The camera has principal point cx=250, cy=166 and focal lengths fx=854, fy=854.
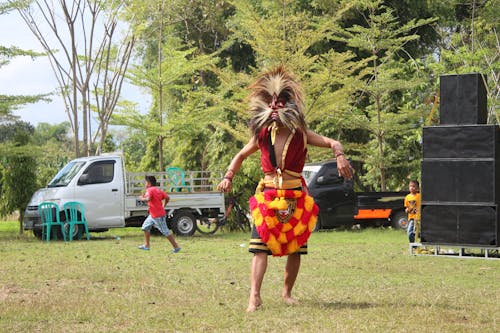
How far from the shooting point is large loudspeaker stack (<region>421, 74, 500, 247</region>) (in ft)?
41.0

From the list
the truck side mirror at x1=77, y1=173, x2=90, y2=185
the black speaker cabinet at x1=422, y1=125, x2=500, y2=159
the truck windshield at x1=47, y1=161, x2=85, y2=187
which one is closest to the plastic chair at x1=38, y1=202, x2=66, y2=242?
the truck windshield at x1=47, y1=161, x2=85, y2=187

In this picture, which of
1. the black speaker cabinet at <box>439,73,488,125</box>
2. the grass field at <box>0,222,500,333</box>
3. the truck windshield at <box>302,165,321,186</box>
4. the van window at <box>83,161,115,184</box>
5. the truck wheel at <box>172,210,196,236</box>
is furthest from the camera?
the truck windshield at <box>302,165,321,186</box>

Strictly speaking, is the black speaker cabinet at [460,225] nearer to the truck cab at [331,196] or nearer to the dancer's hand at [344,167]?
the dancer's hand at [344,167]

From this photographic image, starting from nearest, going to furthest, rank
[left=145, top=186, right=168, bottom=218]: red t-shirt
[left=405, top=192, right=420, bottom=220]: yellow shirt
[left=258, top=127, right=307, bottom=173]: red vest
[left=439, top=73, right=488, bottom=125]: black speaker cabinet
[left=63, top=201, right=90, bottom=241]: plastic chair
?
[left=258, top=127, right=307, bottom=173]: red vest, [left=439, top=73, right=488, bottom=125]: black speaker cabinet, [left=405, top=192, right=420, bottom=220]: yellow shirt, [left=145, top=186, right=168, bottom=218]: red t-shirt, [left=63, top=201, right=90, bottom=241]: plastic chair

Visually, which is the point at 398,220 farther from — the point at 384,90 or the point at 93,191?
the point at 93,191

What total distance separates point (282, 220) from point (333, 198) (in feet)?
49.8

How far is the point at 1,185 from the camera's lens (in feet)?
77.0

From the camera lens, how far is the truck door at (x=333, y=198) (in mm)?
22469

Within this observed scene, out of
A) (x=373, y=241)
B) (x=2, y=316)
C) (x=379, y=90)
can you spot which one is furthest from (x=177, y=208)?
(x=2, y=316)

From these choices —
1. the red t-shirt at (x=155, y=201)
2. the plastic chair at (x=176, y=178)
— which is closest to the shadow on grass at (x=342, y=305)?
the red t-shirt at (x=155, y=201)

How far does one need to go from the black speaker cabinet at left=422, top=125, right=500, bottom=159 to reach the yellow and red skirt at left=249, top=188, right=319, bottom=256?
5.70 meters

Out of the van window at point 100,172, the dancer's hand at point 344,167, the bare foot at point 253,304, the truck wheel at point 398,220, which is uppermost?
the dancer's hand at point 344,167

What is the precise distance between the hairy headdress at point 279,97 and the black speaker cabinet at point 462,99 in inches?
213

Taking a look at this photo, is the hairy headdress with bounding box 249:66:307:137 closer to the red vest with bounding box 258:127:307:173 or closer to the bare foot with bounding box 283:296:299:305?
the red vest with bounding box 258:127:307:173
